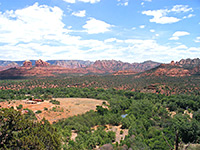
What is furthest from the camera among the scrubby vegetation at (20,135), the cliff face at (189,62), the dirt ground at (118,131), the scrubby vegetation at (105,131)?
the cliff face at (189,62)

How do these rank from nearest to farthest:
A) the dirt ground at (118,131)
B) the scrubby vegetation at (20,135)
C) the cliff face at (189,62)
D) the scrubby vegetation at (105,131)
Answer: the scrubby vegetation at (20,135) < the scrubby vegetation at (105,131) < the dirt ground at (118,131) < the cliff face at (189,62)

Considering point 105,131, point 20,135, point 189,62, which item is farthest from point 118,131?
point 189,62

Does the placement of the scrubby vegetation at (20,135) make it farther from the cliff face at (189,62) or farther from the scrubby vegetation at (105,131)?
the cliff face at (189,62)

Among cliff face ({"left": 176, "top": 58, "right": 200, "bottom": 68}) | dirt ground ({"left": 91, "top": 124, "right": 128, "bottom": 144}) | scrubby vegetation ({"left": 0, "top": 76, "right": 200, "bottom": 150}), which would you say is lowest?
dirt ground ({"left": 91, "top": 124, "right": 128, "bottom": 144})

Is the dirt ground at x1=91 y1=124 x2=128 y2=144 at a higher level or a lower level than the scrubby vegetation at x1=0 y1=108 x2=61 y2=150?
lower

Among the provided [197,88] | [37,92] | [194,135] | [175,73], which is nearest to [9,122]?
[194,135]

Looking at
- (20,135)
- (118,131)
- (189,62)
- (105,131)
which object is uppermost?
(189,62)

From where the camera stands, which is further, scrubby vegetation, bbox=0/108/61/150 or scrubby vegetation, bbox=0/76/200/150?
scrubby vegetation, bbox=0/76/200/150

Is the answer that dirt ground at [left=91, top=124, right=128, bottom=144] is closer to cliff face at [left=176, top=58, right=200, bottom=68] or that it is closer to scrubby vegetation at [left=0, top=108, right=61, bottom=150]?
scrubby vegetation at [left=0, top=108, right=61, bottom=150]

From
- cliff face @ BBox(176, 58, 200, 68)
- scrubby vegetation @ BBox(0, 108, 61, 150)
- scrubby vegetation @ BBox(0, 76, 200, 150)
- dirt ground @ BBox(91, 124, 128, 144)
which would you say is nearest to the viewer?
scrubby vegetation @ BBox(0, 108, 61, 150)

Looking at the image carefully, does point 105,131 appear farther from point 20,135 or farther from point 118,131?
point 20,135

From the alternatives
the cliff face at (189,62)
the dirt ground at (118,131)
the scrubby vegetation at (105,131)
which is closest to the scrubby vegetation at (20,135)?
the scrubby vegetation at (105,131)

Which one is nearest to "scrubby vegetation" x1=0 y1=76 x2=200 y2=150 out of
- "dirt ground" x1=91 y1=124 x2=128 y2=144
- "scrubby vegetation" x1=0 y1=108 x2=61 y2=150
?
"scrubby vegetation" x1=0 y1=108 x2=61 y2=150

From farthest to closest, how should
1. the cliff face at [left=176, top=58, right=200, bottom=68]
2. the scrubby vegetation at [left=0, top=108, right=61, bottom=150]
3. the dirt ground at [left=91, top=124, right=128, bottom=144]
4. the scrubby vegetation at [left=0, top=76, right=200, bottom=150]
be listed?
the cliff face at [left=176, top=58, right=200, bottom=68], the dirt ground at [left=91, top=124, right=128, bottom=144], the scrubby vegetation at [left=0, top=76, right=200, bottom=150], the scrubby vegetation at [left=0, top=108, right=61, bottom=150]
